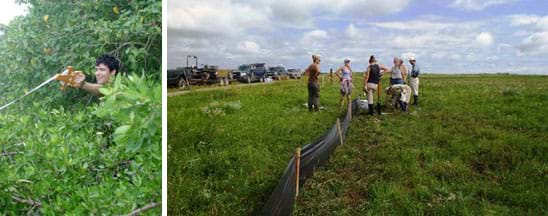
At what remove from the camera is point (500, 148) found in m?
A: 1.89

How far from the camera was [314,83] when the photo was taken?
2.21m

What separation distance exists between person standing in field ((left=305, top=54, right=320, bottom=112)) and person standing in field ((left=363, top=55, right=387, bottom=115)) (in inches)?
8.1

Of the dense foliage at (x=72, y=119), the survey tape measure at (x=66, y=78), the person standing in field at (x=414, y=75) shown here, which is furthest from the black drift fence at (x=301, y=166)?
the survey tape measure at (x=66, y=78)

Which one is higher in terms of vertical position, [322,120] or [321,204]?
[322,120]

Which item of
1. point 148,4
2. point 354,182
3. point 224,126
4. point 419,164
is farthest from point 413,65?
point 148,4

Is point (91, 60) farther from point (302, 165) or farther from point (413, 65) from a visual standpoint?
point (413, 65)

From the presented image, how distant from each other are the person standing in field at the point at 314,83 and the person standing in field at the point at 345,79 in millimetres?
92

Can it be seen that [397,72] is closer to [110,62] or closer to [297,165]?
[297,165]

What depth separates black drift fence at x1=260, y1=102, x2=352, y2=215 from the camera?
198 centimetres

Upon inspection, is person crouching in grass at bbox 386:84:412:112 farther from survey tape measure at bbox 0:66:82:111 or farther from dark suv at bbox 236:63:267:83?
survey tape measure at bbox 0:66:82:111

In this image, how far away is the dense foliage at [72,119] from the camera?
1925 millimetres

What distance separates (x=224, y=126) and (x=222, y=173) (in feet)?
0.71

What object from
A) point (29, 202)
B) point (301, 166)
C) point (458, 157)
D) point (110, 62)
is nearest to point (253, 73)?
point (301, 166)

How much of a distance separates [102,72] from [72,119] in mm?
229
